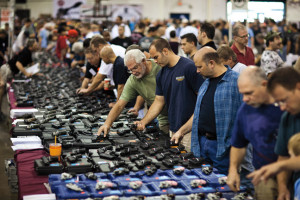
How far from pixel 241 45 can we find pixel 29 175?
3754 millimetres

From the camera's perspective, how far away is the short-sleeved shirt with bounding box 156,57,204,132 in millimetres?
4270

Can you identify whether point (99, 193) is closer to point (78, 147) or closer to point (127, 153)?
point (127, 153)

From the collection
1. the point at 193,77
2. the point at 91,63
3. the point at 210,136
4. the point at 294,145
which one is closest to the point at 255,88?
the point at 294,145

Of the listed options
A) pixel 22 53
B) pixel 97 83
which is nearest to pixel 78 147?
pixel 97 83

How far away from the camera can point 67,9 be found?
23406 millimetres

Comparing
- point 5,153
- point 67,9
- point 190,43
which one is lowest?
point 5,153

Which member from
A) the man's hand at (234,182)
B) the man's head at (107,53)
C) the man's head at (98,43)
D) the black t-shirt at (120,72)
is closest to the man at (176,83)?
the black t-shirt at (120,72)

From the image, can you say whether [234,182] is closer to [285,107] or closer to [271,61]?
[285,107]

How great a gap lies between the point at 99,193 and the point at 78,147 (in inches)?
46.4

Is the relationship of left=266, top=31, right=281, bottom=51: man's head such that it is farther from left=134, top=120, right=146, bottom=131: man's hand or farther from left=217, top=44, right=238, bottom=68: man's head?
left=134, top=120, right=146, bottom=131: man's hand

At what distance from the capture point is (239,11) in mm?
8375

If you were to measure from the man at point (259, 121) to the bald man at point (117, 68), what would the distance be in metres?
3.06

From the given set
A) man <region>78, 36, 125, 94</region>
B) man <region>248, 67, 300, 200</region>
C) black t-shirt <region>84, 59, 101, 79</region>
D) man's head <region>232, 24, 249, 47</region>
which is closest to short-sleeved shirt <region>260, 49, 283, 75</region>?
man's head <region>232, 24, 249, 47</region>

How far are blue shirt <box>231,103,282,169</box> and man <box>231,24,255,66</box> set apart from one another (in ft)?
11.1
